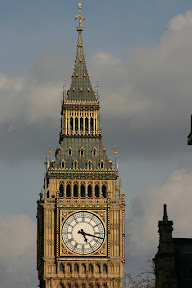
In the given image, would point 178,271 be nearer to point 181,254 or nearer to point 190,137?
point 181,254

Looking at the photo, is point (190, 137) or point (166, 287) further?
point (166, 287)

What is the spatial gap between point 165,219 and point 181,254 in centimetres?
439

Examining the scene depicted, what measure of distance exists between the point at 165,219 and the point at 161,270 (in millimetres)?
→ 5209

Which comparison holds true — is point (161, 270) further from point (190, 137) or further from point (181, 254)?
point (190, 137)

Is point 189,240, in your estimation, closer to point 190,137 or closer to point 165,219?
point 165,219

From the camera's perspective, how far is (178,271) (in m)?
171

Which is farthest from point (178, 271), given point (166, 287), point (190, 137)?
point (190, 137)

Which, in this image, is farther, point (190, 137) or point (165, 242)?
point (165, 242)

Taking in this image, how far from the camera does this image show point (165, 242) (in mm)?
171750

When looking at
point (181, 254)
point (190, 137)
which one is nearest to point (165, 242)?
point (181, 254)

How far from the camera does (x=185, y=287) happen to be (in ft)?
556

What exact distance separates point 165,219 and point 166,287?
24.2 ft

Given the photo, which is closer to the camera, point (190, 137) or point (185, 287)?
point (190, 137)

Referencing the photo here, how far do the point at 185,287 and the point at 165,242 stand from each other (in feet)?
16.9
